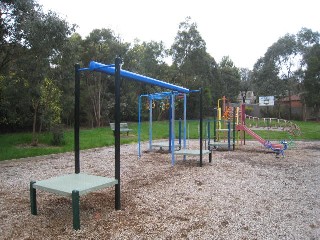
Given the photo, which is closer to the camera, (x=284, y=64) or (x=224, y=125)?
(x=224, y=125)

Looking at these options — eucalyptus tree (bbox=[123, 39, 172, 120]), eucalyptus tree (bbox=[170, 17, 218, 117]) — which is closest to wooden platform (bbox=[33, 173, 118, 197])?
eucalyptus tree (bbox=[123, 39, 172, 120])

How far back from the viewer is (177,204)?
188 inches

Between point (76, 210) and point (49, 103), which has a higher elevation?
point (49, 103)

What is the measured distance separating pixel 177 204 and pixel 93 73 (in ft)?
64.5

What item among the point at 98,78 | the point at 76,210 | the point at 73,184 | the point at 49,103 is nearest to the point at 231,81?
the point at 98,78

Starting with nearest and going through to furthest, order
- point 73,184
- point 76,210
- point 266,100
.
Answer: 1. point 76,210
2. point 73,184
3. point 266,100

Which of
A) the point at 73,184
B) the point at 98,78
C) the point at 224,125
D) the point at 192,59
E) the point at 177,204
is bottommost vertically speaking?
the point at 177,204

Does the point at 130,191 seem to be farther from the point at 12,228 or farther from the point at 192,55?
the point at 192,55

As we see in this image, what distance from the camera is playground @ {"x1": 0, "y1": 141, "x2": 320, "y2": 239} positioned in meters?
3.68

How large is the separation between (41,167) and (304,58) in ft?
123

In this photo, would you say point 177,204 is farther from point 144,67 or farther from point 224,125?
point 144,67

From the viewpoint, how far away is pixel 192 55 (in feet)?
106

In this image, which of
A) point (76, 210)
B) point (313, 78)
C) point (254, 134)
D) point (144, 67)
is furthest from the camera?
point (144, 67)

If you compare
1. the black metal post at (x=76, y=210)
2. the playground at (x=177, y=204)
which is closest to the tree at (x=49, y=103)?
the playground at (x=177, y=204)
